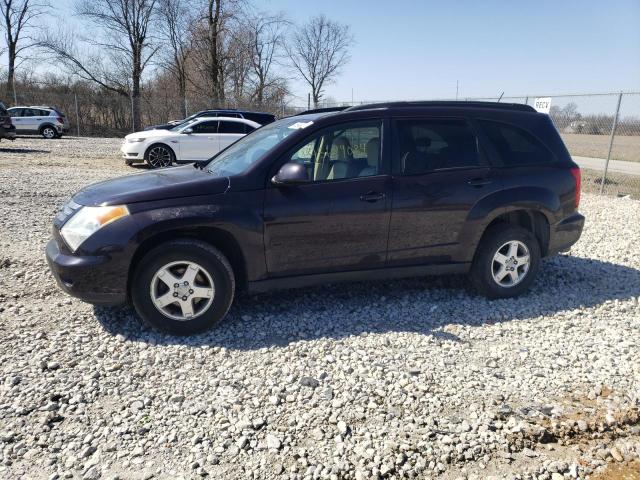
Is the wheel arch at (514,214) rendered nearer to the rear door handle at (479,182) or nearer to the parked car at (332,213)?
the parked car at (332,213)

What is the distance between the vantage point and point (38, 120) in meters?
23.8

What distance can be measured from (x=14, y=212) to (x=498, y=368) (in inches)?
283

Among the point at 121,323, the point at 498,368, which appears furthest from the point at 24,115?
the point at 498,368

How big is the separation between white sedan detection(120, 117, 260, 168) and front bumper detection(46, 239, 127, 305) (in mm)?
10006

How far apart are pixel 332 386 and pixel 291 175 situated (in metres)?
1.58

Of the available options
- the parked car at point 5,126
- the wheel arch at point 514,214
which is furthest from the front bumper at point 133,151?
the wheel arch at point 514,214

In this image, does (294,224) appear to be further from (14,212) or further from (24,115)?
(24,115)

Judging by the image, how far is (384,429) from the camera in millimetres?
2711

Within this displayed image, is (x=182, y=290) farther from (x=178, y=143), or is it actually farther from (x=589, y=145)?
(x=589, y=145)

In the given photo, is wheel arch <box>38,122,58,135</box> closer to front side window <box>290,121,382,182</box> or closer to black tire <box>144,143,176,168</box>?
black tire <box>144,143,176,168</box>

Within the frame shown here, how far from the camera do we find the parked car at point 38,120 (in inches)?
934

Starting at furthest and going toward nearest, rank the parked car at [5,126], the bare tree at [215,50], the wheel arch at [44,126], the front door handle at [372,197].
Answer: the bare tree at [215,50] < the wheel arch at [44,126] < the parked car at [5,126] < the front door handle at [372,197]

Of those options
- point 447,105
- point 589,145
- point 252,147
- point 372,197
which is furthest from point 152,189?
point 589,145

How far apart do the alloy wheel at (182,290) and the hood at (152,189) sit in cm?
54
